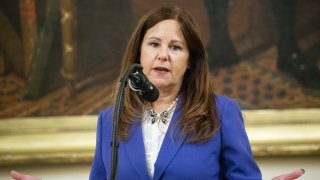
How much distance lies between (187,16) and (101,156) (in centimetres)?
72

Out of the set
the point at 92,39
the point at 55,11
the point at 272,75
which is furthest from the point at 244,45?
the point at 55,11

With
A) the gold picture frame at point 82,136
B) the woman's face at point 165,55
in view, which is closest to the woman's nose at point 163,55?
the woman's face at point 165,55

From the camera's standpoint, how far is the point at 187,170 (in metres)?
1.95

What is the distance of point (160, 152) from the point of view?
6.56 feet

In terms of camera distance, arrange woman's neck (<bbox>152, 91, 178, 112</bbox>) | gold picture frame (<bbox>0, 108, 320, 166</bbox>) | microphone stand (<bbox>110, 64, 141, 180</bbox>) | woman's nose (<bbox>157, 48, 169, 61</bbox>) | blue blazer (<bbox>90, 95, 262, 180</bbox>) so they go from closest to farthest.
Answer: microphone stand (<bbox>110, 64, 141, 180</bbox>) < blue blazer (<bbox>90, 95, 262, 180</bbox>) < woman's nose (<bbox>157, 48, 169, 61</bbox>) < woman's neck (<bbox>152, 91, 178, 112</bbox>) < gold picture frame (<bbox>0, 108, 320, 166</bbox>)

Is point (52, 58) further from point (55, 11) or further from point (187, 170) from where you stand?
point (187, 170)

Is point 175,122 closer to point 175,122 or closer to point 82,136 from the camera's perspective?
point 175,122

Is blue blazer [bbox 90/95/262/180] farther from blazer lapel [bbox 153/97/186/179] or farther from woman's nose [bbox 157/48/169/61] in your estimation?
woman's nose [bbox 157/48/169/61]

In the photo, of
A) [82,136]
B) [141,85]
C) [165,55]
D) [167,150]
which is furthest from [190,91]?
[82,136]

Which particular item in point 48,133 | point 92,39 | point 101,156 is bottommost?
point 101,156

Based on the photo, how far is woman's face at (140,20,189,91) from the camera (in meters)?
2.09

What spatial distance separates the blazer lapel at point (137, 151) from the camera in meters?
2.00

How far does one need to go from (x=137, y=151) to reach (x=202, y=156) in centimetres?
27

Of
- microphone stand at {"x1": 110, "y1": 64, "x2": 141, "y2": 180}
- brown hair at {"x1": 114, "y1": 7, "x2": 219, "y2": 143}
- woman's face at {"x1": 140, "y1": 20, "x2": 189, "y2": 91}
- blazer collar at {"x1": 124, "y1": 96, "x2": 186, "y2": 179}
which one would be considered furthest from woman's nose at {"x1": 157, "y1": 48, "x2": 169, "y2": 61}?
microphone stand at {"x1": 110, "y1": 64, "x2": 141, "y2": 180}
